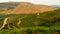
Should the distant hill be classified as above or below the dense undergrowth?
below

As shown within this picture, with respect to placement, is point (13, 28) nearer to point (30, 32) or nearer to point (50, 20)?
point (30, 32)

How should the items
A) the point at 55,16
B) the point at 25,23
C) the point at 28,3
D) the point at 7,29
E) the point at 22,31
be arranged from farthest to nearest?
the point at 28,3, the point at 55,16, the point at 25,23, the point at 7,29, the point at 22,31

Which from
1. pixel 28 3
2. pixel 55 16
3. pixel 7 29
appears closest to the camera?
pixel 7 29

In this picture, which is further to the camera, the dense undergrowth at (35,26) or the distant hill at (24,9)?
the distant hill at (24,9)

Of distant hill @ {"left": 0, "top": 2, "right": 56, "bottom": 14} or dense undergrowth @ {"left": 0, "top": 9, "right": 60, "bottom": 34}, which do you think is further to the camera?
distant hill @ {"left": 0, "top": 2, "right": 56, "bottom": 14}

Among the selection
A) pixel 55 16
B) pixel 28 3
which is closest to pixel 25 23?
pixel 55 16

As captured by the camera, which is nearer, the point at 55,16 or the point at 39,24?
the point at 39,24

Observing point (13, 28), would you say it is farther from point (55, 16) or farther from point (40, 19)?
point (55, 16)

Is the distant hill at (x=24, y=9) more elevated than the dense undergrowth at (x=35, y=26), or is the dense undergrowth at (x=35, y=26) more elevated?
the dense undergrowth at (x=35, y=26)

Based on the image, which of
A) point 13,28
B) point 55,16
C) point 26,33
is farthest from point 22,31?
point 55,16

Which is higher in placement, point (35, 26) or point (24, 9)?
point (35, 26)

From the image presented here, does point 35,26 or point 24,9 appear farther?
point 24,9
